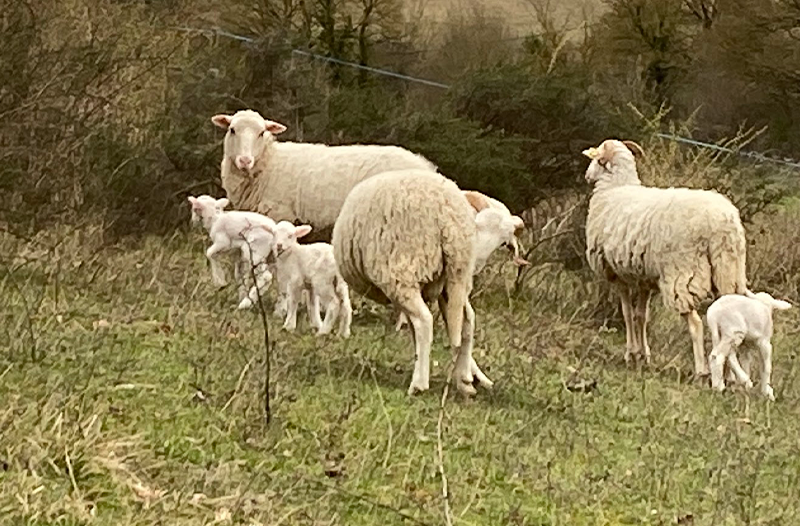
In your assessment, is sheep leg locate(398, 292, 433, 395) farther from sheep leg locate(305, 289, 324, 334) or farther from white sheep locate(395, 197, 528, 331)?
sheep leg locate(305, 289, 324, 334)

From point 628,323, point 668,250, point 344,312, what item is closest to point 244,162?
point 344,312

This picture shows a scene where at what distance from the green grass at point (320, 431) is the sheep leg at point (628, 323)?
0.87 metres

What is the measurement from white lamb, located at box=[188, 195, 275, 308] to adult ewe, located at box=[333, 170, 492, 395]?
1.52m

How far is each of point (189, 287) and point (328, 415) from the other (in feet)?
12.5

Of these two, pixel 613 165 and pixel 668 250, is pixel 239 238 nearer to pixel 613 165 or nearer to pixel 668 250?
pixel 668 250

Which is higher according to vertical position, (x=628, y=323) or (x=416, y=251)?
(x=416, y=251)

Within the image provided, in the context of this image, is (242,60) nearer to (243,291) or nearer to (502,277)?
(502,277)

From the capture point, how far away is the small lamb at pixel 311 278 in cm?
828

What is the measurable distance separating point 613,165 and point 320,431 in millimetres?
5553

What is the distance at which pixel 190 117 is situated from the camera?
14297mm

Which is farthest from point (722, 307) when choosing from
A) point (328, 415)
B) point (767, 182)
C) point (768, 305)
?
point (767, 182)

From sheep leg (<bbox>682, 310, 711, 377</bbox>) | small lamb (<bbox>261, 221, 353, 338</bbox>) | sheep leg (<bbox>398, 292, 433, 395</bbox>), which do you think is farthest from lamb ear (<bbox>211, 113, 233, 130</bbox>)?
sheep leg (<bbox>398, 292, 433, 395</bbox>)

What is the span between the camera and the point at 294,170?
10250mm

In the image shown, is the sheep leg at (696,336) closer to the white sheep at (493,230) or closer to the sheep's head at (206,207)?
the white sheep at (493,230)
